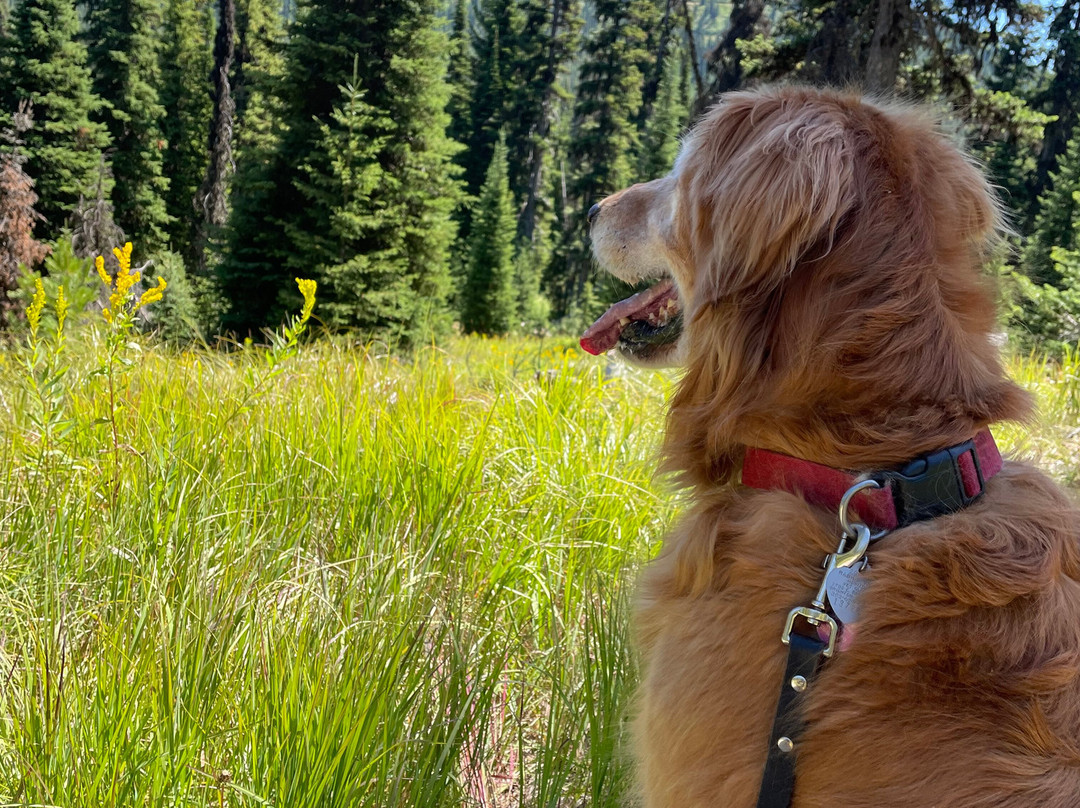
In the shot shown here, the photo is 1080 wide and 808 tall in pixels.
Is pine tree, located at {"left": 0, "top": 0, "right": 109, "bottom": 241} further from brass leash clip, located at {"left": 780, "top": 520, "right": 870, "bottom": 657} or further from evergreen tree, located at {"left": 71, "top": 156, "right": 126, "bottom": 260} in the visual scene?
brass leash clip, located at {"left": 780, "top": 520, "right": 870, "bottom": 657}

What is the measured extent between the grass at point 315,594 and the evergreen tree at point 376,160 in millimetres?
11662

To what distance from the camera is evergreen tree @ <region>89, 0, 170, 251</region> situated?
32156mm

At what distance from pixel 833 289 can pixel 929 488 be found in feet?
1.36

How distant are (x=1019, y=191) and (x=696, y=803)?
41998mm

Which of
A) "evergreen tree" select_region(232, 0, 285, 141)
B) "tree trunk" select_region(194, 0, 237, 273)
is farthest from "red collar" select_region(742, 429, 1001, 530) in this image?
"evergreen tree" select_region(232, 0, 285, 141)

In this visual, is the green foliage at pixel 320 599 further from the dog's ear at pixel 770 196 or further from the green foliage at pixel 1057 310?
the green foliage at pixel 1057 310

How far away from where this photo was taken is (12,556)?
7.74 feet

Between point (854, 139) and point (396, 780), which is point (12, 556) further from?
point (854, 139)

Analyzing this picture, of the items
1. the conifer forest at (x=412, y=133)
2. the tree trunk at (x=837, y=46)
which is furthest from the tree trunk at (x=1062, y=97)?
the tree trunk at (x=837, y=46)

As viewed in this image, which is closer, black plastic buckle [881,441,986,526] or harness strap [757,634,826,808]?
harness strap [757,634,826,808]

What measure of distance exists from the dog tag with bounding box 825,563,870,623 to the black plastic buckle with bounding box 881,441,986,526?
15cm

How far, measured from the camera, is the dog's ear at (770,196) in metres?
1.51

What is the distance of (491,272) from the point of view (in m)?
29.4

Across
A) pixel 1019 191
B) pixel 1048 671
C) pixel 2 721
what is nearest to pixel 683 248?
pixel 1048 671
